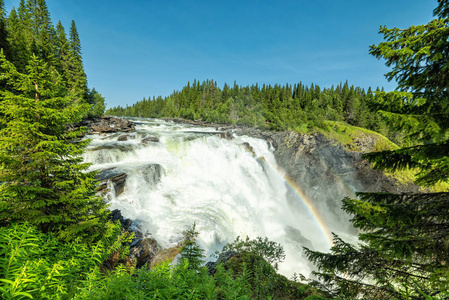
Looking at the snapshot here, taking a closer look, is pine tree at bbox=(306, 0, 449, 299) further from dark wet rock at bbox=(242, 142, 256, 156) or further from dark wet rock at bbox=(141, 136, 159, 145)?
dark wet rock at bbox=(242, 142, 256, 156)

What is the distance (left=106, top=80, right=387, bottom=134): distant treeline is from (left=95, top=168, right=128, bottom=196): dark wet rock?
1446 inches

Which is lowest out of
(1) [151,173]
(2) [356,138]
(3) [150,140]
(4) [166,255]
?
(4) [166,255]

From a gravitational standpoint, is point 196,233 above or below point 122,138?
below

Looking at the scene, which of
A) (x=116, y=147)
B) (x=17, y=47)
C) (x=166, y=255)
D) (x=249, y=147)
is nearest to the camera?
(x=166, y=255)

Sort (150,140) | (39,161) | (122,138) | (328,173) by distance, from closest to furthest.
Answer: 1. (39,161)
2. (150,140)
3. (122,138)
4. (328,173)

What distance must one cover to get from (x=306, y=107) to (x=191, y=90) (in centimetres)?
6219

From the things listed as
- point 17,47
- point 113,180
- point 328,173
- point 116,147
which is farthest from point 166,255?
point 17,47

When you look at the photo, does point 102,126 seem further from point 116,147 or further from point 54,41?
point 54,41

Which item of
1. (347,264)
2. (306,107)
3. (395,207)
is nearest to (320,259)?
(347,264)

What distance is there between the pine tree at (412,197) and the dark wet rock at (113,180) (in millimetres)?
15150

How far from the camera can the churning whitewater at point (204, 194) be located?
547 inches

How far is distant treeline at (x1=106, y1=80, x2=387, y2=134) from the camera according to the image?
2217 inches

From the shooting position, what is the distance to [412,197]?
13.7ft

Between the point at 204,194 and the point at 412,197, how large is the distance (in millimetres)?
16279
